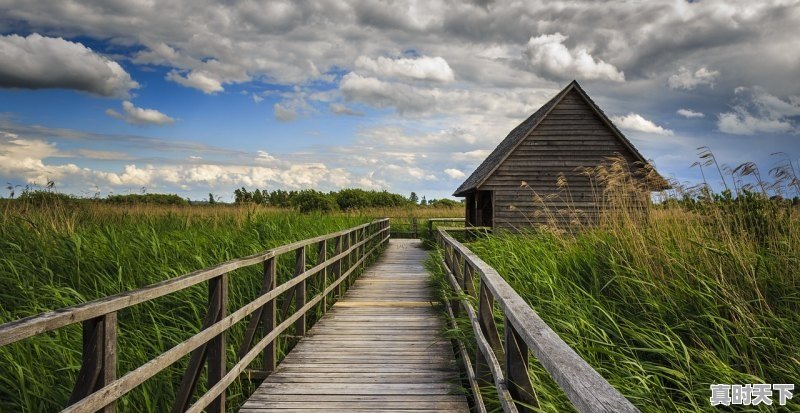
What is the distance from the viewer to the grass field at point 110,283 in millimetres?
4031

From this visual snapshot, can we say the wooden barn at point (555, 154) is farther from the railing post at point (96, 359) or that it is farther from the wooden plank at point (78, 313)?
the railing post at point (96, 359)

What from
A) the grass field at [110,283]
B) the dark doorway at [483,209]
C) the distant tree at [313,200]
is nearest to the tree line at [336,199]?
the distant tree at [313,200]

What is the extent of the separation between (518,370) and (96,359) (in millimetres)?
1927

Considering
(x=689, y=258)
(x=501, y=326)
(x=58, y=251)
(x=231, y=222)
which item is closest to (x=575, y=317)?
(x=501, y=326)

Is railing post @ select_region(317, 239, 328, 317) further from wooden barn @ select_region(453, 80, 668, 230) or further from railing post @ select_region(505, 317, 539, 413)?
wooden barn @ select_region(453, 80, 668, 230)

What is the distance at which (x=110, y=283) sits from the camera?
21.3 feet

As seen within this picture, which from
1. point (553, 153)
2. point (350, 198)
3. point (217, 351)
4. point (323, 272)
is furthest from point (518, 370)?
point (350, 198)

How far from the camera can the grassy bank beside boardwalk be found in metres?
3.47

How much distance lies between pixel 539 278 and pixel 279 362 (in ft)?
9.17

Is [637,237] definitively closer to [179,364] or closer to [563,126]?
Answer: [179,364]

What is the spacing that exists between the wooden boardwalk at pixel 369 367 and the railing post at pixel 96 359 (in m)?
1.92

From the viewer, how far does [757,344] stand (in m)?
3.79

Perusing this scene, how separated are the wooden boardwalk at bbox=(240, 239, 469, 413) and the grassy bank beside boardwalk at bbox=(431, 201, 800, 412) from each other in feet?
2.12

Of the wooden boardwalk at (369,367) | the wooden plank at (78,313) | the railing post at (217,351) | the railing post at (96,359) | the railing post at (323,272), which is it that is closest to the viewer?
the wooden plank at (78,313)
